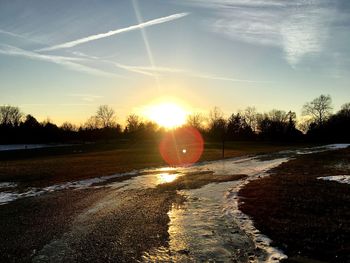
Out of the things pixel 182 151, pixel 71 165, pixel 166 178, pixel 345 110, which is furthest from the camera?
pixel 345 110

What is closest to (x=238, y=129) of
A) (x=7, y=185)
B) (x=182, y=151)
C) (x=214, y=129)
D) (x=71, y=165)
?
(x=214, y=129)

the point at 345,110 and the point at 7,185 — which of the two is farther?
the point at 345,110

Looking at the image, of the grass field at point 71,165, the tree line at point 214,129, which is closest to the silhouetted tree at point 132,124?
the tree line at point 214,129

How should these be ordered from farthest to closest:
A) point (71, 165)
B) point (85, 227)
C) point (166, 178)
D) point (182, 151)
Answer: point (182, 151)
point (71, 165)
point (166, 178)
point (85, 227)

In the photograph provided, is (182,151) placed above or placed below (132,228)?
above

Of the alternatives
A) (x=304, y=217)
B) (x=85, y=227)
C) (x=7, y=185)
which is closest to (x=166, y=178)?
(x=7, y=185)

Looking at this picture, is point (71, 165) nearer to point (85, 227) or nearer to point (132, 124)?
point (85, 227)

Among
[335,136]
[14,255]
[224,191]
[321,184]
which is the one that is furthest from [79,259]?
[335,136]

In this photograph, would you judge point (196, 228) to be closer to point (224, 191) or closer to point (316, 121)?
point (224, 191)

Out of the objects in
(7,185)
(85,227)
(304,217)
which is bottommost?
(7,185)

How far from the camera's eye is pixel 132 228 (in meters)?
10.5

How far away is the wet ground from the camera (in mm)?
8180

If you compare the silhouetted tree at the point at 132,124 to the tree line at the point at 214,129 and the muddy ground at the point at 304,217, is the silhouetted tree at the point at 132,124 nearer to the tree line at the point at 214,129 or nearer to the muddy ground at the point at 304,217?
the tree line at the point at 214,129

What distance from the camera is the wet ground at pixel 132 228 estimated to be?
8180mm
